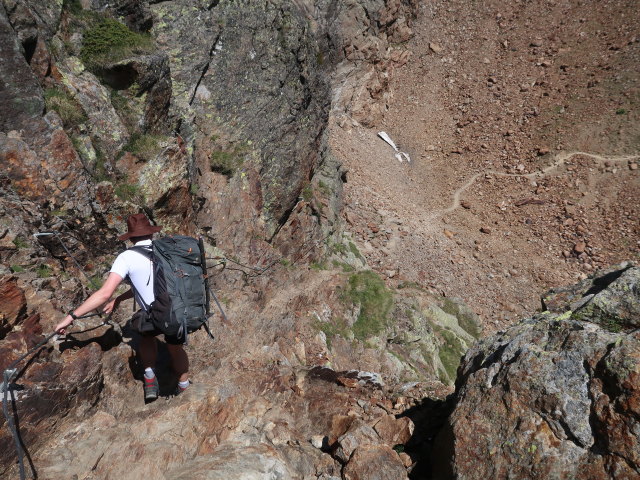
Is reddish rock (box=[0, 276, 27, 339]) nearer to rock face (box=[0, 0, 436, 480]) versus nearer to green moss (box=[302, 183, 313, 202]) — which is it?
rock face (box=[0, 0, 436, 480])

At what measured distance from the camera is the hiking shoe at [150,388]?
581 centimetres

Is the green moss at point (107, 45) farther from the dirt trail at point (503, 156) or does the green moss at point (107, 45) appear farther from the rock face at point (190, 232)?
the dirt trail at point (503, 156)

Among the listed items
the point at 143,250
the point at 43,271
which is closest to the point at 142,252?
the point at 143,250

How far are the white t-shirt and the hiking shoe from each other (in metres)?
1.28

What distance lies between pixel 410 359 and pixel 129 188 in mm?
8429

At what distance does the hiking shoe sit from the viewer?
5.81 meters

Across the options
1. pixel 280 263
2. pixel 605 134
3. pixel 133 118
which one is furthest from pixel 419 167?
pixel 133 118

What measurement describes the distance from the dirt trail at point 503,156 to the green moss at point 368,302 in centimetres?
404

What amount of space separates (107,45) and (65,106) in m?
2.13

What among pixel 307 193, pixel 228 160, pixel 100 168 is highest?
pixel 228 160

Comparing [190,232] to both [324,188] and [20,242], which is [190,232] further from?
[324,188]

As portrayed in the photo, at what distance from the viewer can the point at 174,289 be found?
5191mm

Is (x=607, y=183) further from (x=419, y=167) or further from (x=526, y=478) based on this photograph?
(x=526, y=478)

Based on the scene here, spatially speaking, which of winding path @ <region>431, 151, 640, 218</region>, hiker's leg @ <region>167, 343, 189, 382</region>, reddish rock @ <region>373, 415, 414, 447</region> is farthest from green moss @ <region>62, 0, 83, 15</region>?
winding path @ <region>431, 151, 640, 218</region>
